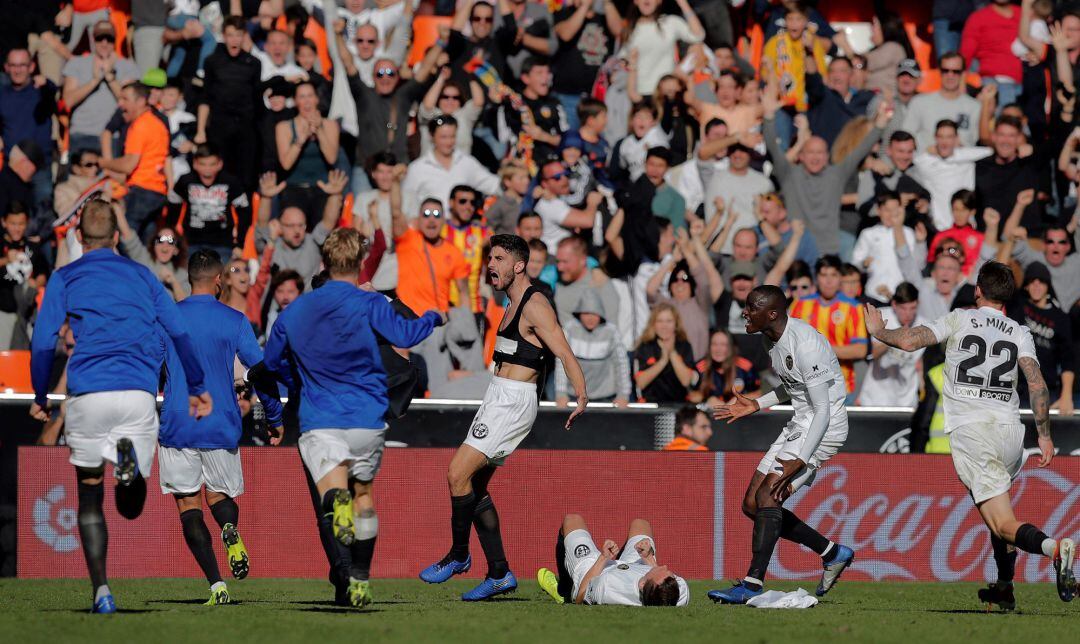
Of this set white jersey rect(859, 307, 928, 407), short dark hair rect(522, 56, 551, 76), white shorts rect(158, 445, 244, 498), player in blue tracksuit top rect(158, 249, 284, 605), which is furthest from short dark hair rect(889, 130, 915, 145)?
white shorts rect(158, 445, 244, 498)

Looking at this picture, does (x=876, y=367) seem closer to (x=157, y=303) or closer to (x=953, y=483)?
(x=953, y=483)

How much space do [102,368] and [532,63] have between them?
386 inches

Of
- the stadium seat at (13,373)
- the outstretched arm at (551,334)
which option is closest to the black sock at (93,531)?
the outstretched arm at (551,334)

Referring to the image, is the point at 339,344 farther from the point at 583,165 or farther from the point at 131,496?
the point at 583,165

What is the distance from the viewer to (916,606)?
11.2m

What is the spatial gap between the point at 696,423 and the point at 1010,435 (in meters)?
4.38

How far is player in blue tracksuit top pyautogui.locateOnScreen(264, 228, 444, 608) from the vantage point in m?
9.30

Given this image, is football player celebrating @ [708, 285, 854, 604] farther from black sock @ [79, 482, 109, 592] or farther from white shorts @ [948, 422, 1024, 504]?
black sock @ [79, 482, 109, 592]

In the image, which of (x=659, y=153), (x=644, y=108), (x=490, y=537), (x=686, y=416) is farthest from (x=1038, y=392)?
(x=644, y=108)

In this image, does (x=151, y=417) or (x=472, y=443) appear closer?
(x=151, y=417)

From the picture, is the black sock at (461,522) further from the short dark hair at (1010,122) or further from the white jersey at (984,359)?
the short dark hair at (1010,122)

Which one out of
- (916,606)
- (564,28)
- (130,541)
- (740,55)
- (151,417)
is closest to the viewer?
(151,417)

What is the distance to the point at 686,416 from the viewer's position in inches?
570

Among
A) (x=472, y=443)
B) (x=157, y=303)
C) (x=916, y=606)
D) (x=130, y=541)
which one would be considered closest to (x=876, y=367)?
(x=916, y=606)
